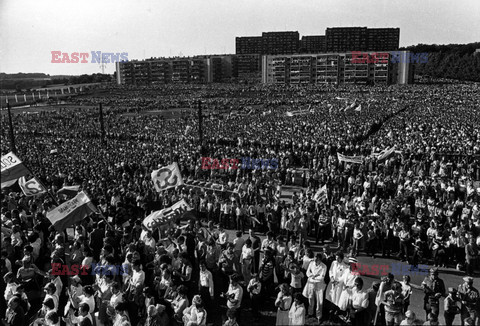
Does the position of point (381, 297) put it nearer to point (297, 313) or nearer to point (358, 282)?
point (358, 282)

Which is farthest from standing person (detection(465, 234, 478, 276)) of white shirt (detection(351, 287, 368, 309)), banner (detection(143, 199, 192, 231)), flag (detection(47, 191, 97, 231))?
flag (detection(47, 191, 97, 231))

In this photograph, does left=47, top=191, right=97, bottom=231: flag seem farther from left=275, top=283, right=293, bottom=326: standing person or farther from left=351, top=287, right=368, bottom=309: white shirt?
left=351, top=287, right=368, bottom=309: white shirt

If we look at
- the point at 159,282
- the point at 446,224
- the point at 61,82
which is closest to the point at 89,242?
the point at 159,282

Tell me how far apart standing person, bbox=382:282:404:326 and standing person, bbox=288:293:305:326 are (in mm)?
1636

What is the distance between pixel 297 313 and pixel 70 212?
6.76 m

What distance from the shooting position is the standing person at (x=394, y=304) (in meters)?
7.61

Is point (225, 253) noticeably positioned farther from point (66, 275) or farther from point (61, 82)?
point (61, 82)

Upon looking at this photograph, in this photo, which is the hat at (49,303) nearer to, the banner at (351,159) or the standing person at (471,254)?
the standing person at (471,254)

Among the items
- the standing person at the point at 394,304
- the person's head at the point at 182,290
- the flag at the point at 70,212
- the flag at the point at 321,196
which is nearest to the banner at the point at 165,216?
the flag at the point at 70,212

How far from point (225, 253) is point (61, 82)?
159057 mm

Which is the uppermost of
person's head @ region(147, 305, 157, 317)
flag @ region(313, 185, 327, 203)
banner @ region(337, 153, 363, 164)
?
banner @ region(337, 153, 363, 164)

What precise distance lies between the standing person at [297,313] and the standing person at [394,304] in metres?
1.64

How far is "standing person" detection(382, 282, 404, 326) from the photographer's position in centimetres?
761

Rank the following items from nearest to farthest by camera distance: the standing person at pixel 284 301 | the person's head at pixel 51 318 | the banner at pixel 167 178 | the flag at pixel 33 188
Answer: the person's head at pixel 51 318 < the standing person at pixel 284 301 < the banner at pixel 167 178 < the flag at pixel 33 188
